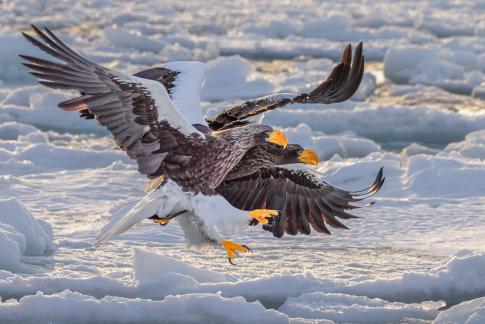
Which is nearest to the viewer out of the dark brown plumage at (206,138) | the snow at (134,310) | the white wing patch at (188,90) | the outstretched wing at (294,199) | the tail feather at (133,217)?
the snow at (134,310)

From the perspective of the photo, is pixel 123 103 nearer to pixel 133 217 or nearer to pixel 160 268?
pixel 133 217

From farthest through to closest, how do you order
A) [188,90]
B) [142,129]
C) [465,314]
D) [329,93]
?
[329,93]
[188,90]
[142,129]
[465,314]

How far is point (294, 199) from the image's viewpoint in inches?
252

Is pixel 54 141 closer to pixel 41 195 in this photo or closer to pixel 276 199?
pixel 41 195

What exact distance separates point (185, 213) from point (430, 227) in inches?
90.1

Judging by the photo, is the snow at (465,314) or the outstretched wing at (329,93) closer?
the snow at (465,314)

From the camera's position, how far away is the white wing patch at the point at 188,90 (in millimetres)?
5684

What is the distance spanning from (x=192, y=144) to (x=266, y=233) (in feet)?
5.95

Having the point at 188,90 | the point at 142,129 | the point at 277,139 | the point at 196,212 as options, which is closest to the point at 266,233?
the point at 188,90

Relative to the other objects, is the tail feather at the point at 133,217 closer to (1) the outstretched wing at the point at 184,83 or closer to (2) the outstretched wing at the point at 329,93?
(1) the outstretched wing at the point at 184,83

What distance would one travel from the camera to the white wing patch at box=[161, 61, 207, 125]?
224 inches

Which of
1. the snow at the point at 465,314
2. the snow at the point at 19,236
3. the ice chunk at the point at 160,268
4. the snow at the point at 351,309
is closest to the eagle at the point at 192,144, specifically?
the ice chunk at the point at 160,268

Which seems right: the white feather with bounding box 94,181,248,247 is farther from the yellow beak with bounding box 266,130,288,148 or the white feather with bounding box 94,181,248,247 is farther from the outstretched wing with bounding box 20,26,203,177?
the yellow beak with bounding box 266,130,288,148

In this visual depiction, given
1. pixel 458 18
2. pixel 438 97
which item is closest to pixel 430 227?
pixel 438 97
